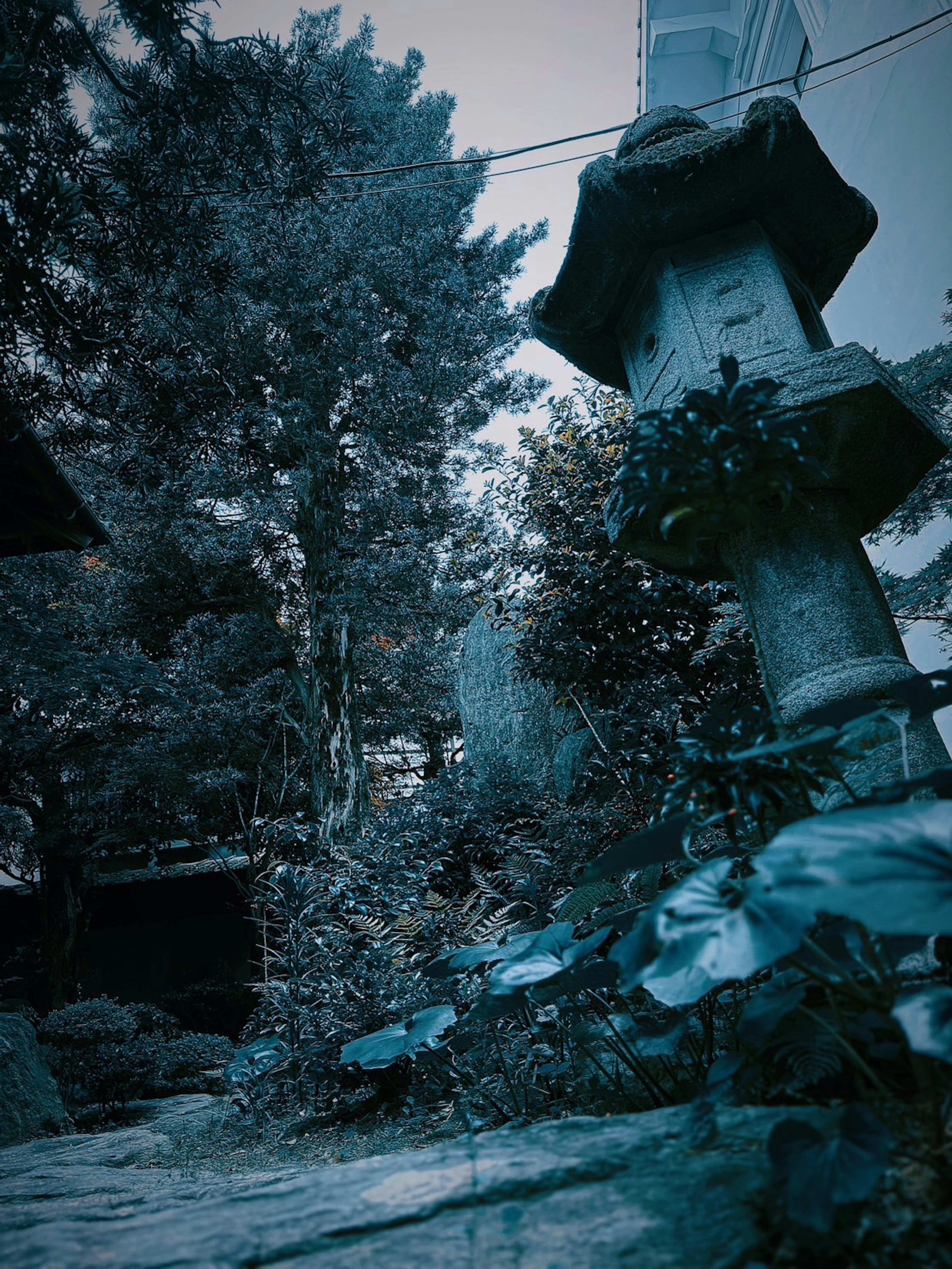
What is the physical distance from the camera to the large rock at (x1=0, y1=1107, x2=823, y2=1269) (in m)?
0.76

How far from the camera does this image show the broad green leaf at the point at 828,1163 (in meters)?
0.70

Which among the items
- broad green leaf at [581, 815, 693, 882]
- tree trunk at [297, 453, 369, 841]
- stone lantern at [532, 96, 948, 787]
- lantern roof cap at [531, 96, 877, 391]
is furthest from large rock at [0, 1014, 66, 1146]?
lantern roof cap at [531, 96, 877, 391]

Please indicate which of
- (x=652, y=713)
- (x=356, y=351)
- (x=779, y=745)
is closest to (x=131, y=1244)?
(x=779, y=745)

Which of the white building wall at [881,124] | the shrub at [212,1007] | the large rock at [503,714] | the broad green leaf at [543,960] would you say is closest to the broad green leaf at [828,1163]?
the broad green leaf at [543,960]

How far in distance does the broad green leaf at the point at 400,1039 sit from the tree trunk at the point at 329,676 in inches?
193

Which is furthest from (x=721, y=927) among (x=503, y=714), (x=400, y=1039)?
(x=503, y=714)

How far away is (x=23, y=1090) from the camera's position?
4.23 metres

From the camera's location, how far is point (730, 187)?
2766 millimetres

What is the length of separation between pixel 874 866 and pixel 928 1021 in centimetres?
20

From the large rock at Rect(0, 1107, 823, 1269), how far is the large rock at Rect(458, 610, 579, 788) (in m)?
5.59

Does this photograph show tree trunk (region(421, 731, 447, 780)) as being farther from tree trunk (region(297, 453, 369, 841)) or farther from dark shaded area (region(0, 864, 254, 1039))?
dark shaded area (region(0, 864, 254, 1039))

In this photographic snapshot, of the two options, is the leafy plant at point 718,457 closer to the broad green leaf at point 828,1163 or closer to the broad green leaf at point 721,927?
the broad green leaf at point 721,927

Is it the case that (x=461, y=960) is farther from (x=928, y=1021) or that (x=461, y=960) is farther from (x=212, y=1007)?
(x=212, y=1007)

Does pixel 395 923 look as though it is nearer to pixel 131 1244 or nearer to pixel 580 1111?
pixel 580 1111
